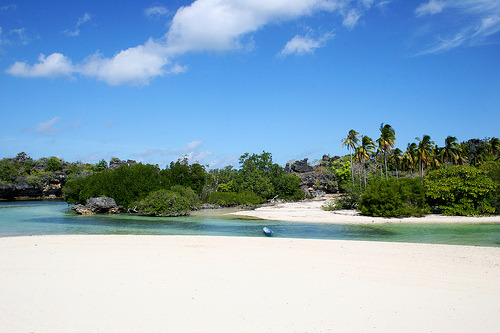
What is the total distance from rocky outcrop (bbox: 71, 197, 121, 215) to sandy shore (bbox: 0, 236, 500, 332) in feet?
112

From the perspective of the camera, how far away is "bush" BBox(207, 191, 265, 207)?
57656 millimetres

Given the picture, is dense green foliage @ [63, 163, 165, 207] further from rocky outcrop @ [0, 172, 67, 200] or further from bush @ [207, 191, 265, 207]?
rocky outcrop @ [0, 172, 67, 200]

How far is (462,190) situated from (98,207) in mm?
43893

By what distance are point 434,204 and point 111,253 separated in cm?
3308

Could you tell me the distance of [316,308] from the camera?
7301mm

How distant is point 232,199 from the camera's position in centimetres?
5862

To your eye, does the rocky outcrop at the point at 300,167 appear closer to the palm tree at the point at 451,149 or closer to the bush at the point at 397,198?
the palm tree at the point at 451,149

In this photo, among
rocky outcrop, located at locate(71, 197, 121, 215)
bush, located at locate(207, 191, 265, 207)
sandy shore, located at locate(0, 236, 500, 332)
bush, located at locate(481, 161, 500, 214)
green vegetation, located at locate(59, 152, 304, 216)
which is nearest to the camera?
sandy shore, located at locate(0, 236, 500, 332)

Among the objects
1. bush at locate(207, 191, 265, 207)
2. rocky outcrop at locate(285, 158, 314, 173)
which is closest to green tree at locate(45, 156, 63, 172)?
bush at locate(207, 191, 265, 207)

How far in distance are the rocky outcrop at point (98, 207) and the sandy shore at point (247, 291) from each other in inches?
1339

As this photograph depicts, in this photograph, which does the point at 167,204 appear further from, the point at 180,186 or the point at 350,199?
the point at 350,199

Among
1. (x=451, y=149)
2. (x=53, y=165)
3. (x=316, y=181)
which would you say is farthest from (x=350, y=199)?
(x=53, y=165)

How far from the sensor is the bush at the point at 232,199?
57.7 meters

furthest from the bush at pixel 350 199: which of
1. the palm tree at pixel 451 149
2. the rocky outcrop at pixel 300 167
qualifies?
the rocky outcrop at pixel 300 167
